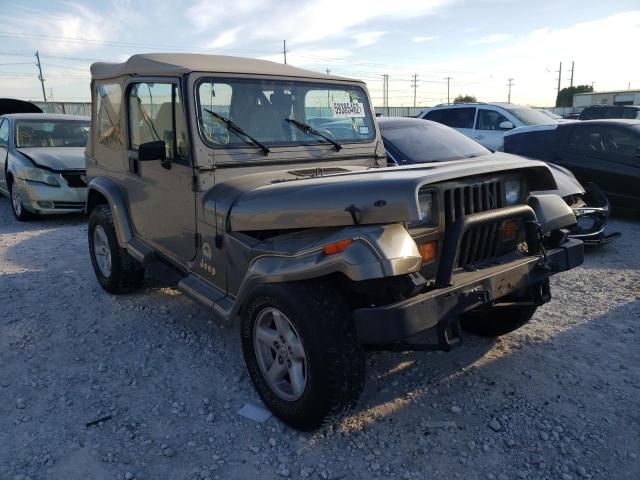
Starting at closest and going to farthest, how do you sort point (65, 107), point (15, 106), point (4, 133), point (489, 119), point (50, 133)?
point (50, 133)
point (4, 133)
point (489, 119)
point (15, 106)
point (65, 107)

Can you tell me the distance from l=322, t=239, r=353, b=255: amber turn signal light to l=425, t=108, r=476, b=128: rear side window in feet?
30.9

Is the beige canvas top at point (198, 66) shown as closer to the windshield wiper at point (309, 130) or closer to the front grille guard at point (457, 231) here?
the windshield wiper at point (309, 130)

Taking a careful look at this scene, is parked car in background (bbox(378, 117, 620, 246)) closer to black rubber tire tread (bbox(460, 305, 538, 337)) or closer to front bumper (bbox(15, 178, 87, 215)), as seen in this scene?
black rubber tire tread (bbox(460, 305, 538, 337))

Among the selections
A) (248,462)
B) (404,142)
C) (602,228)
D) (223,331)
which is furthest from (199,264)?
(602,228)

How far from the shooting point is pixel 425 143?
6277 millimetres

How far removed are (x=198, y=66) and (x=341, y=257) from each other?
1.84 m

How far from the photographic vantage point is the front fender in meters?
2.32

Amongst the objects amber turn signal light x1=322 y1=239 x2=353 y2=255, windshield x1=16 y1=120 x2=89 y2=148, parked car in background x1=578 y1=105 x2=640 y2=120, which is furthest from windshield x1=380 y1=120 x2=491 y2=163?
parked car in background x1=578 y1=105 x2=640 y2=120

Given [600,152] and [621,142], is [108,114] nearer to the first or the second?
[600,152]

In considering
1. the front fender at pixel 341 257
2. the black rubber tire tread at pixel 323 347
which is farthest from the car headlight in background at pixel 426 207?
the black rubber tire tread at pixel 323 347

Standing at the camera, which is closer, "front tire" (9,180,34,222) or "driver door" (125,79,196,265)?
"driver door" (125,79,196,265)

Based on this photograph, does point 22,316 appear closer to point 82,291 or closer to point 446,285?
point 82,291

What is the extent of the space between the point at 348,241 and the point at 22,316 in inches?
130

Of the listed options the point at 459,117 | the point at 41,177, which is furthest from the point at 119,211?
the point at 459,117
